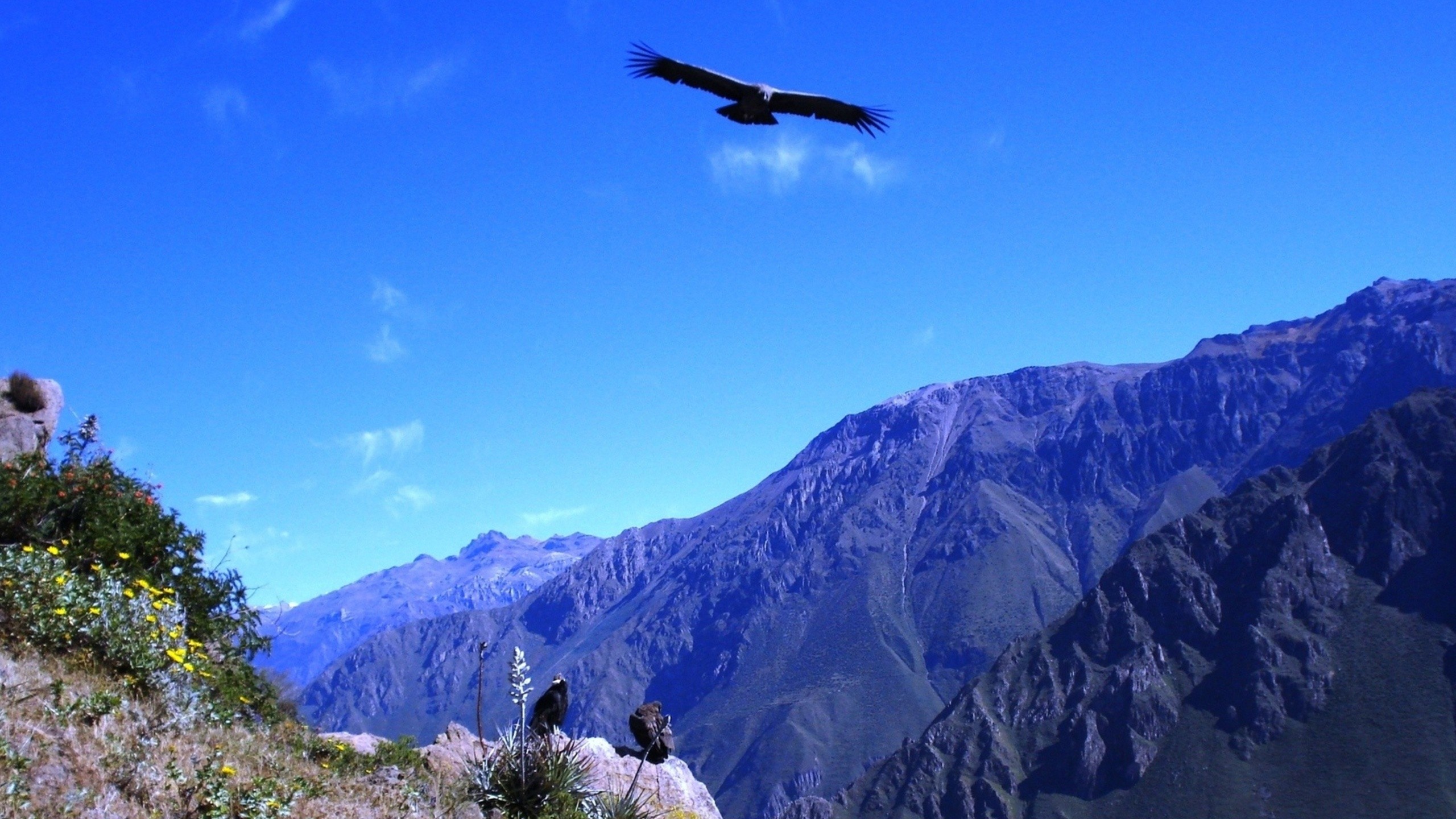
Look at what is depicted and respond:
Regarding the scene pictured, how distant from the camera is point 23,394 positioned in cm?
2431

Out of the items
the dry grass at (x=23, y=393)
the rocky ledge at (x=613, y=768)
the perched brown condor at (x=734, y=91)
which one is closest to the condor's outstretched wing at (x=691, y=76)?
the perched brown condor at (x=734, y=91)

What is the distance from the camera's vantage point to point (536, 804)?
1259 cm

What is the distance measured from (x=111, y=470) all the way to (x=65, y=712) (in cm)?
898

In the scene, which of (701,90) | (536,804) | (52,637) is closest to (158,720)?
(52,637)

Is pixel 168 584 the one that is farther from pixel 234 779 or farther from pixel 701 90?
pixel 701 90

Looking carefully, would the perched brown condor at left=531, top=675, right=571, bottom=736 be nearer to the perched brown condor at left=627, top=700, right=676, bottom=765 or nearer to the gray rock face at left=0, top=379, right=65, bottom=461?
the perched brown condor at left=627, top=700, right=676, bottom=765

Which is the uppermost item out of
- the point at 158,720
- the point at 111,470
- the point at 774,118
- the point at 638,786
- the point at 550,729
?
the point at 774,118

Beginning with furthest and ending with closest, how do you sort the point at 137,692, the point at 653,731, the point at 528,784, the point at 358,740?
the point at 653,731 → the point at 358,740 → the point at 528,784 → the point at 137,692

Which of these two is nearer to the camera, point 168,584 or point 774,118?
point 774,118

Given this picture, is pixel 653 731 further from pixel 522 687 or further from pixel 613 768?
pixel 522 687

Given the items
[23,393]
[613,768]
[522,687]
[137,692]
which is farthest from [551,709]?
[23,393]

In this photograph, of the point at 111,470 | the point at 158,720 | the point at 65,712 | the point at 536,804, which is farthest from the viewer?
the point at 111,470

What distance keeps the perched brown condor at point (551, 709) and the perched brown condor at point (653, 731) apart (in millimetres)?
1370

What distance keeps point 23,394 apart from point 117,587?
14.3 meters
